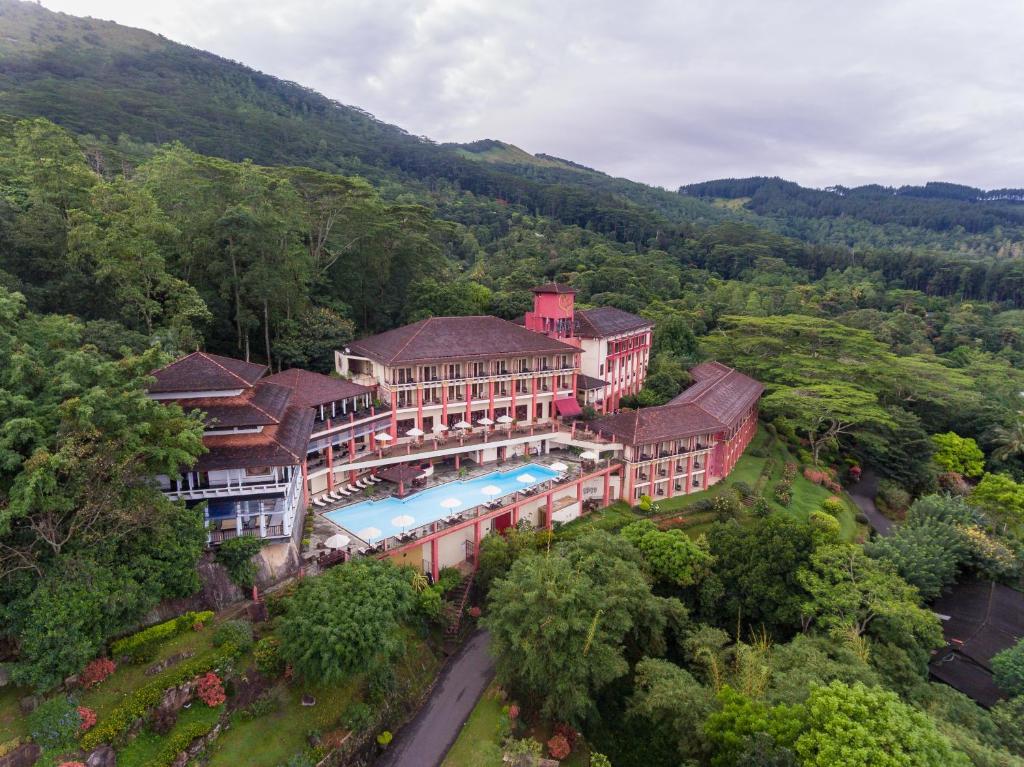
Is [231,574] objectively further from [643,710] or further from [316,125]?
[316,125]

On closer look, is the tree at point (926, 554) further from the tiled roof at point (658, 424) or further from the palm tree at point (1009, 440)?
the palm tree at point (1009, 440)

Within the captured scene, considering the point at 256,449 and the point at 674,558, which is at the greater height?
the point at 256,449

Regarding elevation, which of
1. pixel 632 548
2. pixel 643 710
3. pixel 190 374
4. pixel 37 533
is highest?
pixel 190 374

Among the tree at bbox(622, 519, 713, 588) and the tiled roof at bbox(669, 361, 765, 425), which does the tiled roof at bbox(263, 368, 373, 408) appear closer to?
the tree at bbox(622, 519, 713, 588)

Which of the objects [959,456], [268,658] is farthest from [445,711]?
[959,456]

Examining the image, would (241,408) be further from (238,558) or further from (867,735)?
(867,735)

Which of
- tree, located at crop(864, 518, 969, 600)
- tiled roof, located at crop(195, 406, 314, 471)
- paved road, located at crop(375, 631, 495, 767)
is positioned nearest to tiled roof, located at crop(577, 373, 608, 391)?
tree, located at crop(864, 518, 969, 600)

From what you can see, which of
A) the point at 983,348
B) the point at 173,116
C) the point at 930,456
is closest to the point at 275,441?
the point at 930,456
